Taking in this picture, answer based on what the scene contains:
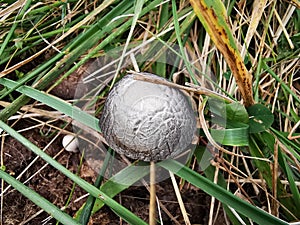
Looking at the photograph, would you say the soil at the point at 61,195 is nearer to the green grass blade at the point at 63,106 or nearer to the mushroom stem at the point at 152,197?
the mushroom stem at the point at 152,197

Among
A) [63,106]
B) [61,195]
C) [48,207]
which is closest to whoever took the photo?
[48,207]

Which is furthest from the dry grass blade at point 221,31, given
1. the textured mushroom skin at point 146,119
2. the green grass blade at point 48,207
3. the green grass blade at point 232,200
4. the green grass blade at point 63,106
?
the green grass blade at point 48,207

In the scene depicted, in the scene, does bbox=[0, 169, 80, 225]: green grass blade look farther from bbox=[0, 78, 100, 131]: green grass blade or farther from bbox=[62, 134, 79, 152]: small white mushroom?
bbox=[62, 134, 79, 152]: small white mushroom

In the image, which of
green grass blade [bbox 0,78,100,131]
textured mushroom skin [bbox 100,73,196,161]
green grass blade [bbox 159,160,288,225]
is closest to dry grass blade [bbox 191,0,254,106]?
textured mushroom skin [bbox 100,73,196,161]

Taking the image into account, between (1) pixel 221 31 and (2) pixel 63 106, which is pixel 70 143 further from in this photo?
(1) pixel 221 31

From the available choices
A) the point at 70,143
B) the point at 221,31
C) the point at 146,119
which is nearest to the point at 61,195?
the point at 70,143
